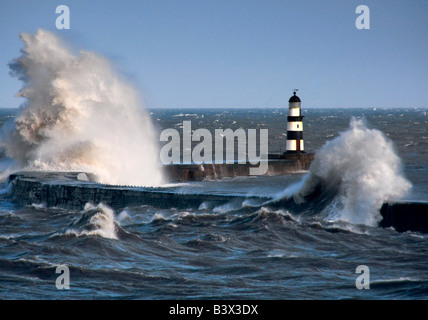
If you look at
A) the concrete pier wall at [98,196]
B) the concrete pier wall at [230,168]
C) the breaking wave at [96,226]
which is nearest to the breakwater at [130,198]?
the concrete pier wall at [98,196]

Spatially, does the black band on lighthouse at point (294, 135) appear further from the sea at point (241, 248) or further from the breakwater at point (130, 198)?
the breakwater at point (130, 198)

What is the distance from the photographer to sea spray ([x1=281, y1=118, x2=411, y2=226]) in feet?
45.3

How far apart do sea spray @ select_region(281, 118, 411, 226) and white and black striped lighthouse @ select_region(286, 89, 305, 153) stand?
27.8 ft

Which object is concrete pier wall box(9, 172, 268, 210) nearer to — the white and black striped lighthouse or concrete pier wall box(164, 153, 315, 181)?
concrete pier wall box(164, 153, 315, 181)

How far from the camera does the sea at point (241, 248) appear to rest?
8.91 metres

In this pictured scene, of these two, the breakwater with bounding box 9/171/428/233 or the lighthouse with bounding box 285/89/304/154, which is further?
the lighthouse with bounding box 285/89/304/154

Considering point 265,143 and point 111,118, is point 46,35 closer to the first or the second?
point 111,118

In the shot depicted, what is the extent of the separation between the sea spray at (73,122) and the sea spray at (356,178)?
8.20m

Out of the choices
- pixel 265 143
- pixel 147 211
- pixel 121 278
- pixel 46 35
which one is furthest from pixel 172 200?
pixel 265 143

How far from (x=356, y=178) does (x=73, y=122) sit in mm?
12832

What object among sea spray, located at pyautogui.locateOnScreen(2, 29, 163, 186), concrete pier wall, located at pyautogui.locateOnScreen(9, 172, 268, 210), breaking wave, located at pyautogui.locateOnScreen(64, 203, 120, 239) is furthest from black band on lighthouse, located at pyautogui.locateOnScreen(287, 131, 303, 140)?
breaking wave, located at pyautogui.locateOnScreen(64, 203, 120, 239)

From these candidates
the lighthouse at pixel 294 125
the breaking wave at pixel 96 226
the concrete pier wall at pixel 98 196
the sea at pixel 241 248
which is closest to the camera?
the sea at pixel 241 248
